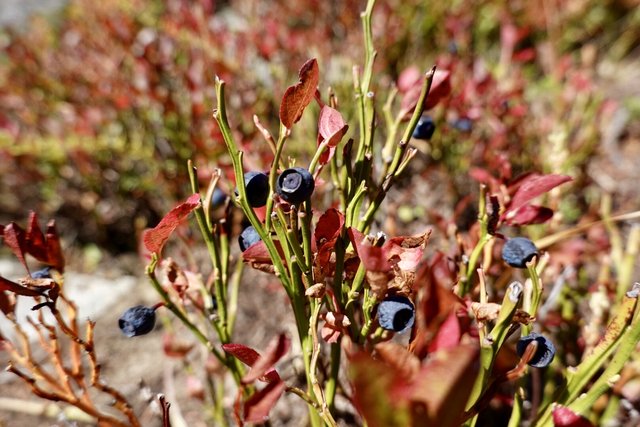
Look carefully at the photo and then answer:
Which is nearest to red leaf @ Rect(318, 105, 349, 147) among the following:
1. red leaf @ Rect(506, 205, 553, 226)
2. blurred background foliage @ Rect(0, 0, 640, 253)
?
red leaf @ Rect(506, 205, 553, 226)

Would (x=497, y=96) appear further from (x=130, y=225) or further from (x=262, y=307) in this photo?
(x=130, y=225)

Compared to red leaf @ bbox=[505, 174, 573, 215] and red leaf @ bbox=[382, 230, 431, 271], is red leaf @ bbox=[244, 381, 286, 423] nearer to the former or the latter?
red leaf @ bbox=[382, 230, 431, 271]

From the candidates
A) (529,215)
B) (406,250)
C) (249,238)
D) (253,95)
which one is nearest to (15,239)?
(249,238)

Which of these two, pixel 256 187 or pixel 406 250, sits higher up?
pixel 256 187

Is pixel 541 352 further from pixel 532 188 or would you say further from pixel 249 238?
pixel 249 238

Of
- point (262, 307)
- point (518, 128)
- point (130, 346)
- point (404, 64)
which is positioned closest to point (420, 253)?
point (262, 307)

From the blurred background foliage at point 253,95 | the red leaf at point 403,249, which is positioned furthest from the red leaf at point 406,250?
the blurred background foliage at point 253,95
